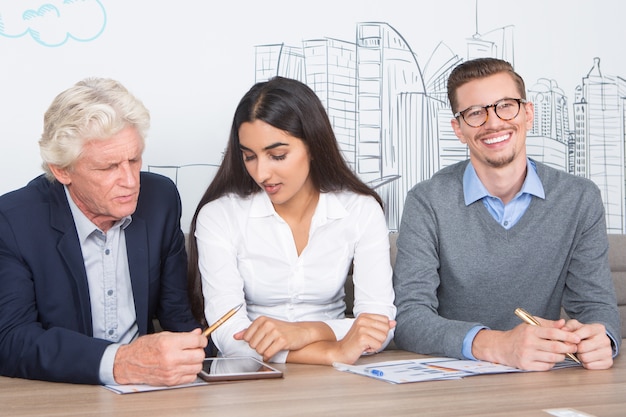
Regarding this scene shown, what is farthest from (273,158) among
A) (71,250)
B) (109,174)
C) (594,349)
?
(594,349)

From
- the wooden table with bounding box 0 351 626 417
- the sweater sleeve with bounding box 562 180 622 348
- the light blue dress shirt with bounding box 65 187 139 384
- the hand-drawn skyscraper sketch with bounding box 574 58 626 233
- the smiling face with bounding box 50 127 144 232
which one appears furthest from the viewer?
the hand-drawn skyscraper sketch with bounding box 574 58 626 233

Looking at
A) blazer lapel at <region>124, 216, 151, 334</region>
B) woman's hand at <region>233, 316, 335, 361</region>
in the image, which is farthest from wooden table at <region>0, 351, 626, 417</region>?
blazer lapel at <region>124, 216, 151, 334</region>

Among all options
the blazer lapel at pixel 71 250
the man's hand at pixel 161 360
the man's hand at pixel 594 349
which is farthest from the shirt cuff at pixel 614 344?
the blazer lapel at pixel 71 250

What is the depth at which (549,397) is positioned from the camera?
1309mm

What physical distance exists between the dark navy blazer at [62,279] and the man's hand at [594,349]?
96cm

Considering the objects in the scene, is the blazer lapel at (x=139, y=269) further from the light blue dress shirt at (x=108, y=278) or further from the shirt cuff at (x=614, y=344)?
the shirt cuff at (x=614, y=344)

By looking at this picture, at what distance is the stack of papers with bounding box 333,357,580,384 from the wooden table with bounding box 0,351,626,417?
0.07ft

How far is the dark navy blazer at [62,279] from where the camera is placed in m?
1.49

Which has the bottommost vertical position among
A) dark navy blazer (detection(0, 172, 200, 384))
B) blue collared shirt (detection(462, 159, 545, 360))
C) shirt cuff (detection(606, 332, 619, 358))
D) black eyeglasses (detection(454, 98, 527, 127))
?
shirt cuff (detection(606, 332, 619, 358))

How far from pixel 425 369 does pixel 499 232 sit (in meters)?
0.66

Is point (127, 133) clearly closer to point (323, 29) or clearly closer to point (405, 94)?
point (323, 29)

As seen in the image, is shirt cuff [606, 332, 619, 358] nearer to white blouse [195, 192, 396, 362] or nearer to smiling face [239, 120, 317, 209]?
white blouse [195, 192, 396, 362]

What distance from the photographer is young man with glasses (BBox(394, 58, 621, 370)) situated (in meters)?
2.03

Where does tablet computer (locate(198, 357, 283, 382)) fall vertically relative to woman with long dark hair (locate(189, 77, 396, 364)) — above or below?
below
